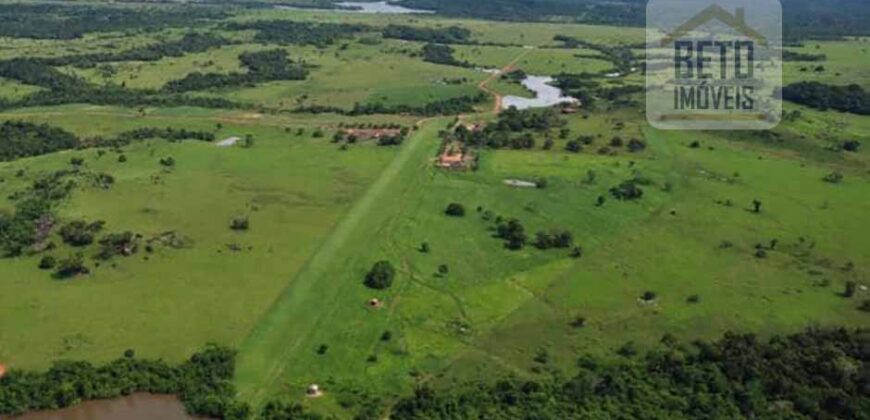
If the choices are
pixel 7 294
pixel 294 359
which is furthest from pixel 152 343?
pixel 7 294

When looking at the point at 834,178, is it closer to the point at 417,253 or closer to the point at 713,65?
the point at 417,253

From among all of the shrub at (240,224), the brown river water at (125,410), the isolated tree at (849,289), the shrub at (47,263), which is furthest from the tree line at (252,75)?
the isolated tree at (849,289)

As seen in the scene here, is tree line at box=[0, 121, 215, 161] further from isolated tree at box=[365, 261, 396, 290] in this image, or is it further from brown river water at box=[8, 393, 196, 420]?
brown river water at box=[8, 393, 196, 420]

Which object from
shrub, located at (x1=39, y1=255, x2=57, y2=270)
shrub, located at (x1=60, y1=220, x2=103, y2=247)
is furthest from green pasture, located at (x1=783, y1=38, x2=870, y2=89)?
shrub, located at (x1=39, y1=255, x2=57, y2=270)

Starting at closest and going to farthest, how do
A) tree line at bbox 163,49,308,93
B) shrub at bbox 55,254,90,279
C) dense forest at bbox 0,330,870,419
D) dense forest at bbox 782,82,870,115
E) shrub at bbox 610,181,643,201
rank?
dense forest at bbox 0,330,870,419
shrub at bbox 55,254,90,279
shrub at bbox 610,181,643,201
dense forest at bbox 782,82,870,115
tree line at bbox 163,49,308,93

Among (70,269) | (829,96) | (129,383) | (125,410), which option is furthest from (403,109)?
(125,410)

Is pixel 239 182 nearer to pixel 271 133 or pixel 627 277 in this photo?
pixel 271 133

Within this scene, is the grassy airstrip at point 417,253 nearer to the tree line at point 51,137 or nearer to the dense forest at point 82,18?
the tree line at point 51,137
